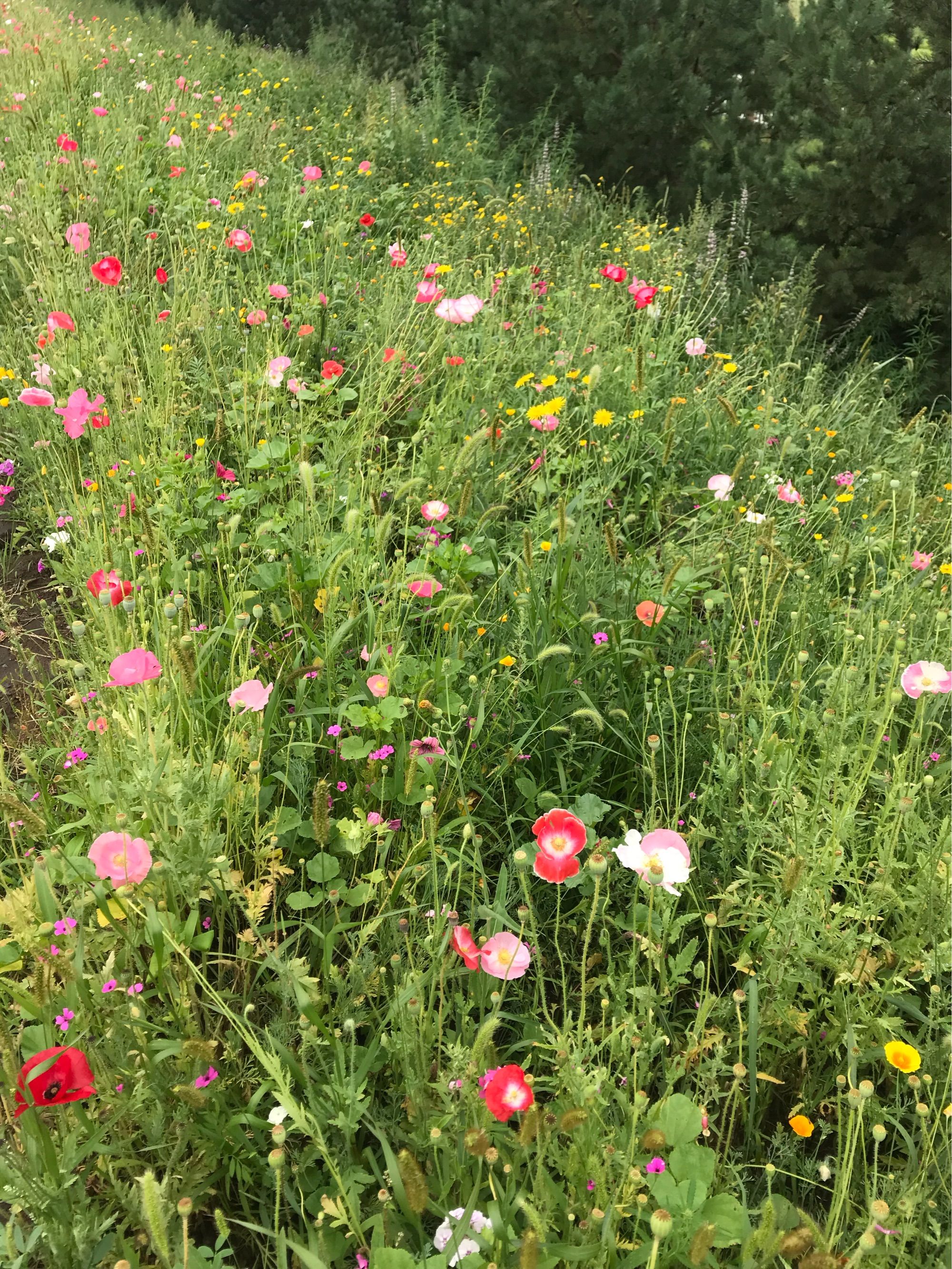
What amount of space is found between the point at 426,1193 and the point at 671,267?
3984 mm

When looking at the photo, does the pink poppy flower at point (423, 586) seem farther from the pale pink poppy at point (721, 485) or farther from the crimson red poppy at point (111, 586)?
the pale pink poppy at point (721, 485)

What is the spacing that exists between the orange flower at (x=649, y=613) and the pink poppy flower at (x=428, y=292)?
1.38m

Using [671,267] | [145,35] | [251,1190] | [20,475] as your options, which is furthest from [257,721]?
[145,35]

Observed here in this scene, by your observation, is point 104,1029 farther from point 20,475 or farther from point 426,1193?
point 20,475

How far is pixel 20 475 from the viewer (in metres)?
2.60

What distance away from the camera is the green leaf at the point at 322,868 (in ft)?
4.55

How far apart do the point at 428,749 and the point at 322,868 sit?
0.28 m

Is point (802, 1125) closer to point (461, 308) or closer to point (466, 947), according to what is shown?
point (466, 947)

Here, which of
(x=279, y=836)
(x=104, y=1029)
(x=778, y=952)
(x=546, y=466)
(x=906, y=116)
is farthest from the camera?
(x=906, y=116)

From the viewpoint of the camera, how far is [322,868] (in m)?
1.40

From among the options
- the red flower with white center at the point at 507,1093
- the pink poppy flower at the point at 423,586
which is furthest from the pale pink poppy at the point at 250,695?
the red flower with white center at the point at 507,1093

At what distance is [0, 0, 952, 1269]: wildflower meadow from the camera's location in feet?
3.51

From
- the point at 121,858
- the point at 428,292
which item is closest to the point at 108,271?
the point at 428,292

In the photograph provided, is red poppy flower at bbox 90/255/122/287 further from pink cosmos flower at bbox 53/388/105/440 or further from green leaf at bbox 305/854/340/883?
green leaf at bbox 305/854/340/883
